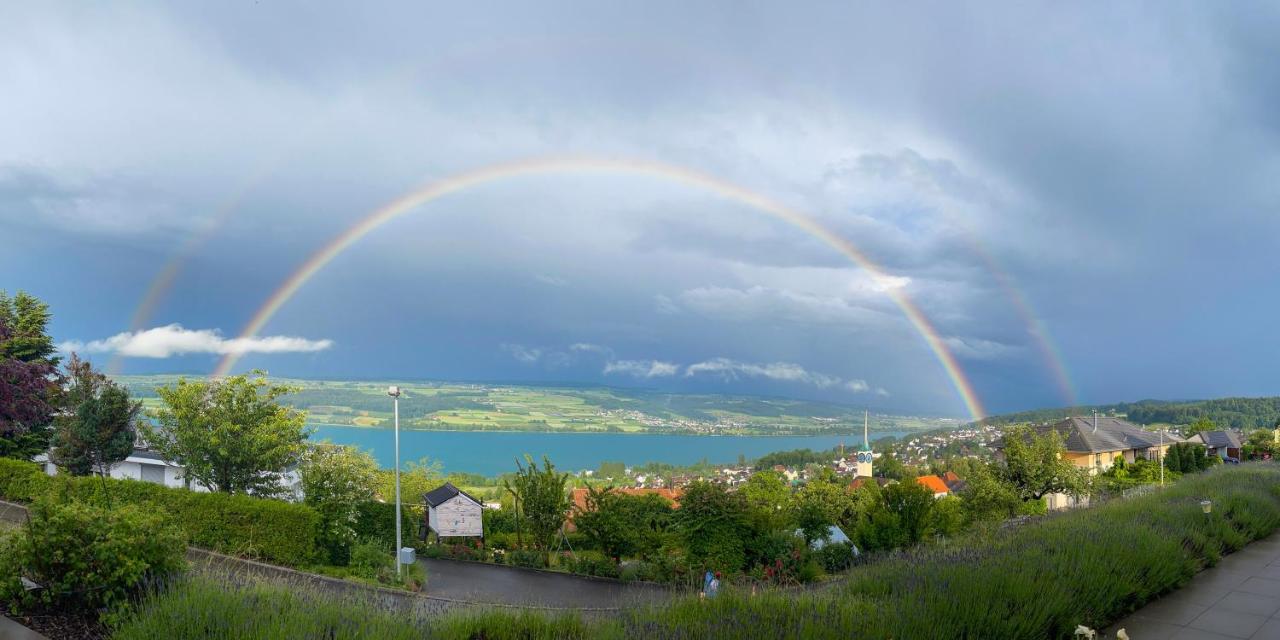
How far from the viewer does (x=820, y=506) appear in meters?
25.8

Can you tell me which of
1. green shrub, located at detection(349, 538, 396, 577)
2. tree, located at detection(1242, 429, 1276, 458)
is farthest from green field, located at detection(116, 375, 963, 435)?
tree, located at detection(1242, 429, 1276, 458)

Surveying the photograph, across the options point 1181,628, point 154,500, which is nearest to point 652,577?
point 154,500

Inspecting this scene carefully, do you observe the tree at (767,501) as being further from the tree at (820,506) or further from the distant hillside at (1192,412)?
the distant hillside at (1192,412)

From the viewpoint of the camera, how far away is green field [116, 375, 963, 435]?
4277 inches

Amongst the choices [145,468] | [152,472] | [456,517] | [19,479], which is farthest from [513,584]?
[145,468]

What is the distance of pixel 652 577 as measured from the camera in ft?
59.5

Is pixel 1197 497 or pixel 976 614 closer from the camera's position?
pixel 976 614

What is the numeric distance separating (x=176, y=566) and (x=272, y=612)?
1.97 metres

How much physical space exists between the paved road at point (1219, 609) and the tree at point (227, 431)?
1935cm

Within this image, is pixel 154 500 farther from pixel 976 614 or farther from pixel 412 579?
pixel 976 614

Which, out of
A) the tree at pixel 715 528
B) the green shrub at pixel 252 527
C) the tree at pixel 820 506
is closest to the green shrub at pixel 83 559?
the green shrub at pixel 252 527

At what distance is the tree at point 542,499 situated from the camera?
23.1 metres

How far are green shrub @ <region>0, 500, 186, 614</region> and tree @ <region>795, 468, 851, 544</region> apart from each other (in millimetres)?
19108

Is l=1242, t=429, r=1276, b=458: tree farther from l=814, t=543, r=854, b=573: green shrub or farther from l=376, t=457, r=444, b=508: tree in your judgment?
l=376, t=457, r=444, b=508: tree
